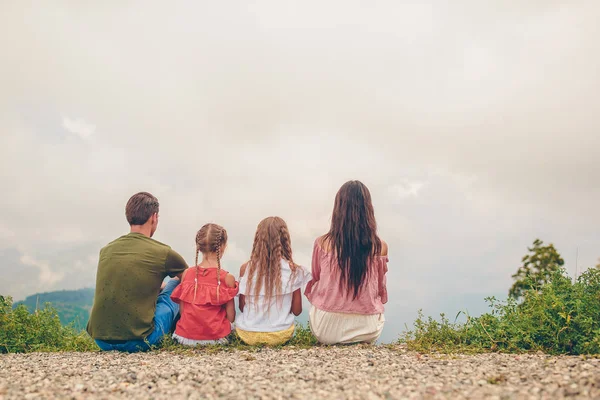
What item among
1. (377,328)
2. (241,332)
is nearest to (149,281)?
(241,332)

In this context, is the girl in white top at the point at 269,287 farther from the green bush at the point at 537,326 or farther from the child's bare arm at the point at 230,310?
the green bush at the point at 537,326

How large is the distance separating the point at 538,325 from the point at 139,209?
7.03 m

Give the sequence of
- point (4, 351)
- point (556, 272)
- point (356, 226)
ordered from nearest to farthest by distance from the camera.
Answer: point (356, 226), point (556, 272), point (4, 351)

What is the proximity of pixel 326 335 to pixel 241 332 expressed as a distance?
1447 mm

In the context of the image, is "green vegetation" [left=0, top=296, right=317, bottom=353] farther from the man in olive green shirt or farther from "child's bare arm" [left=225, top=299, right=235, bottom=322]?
"child's bare arm" [left=225, top=299, right=235, bottom=322]

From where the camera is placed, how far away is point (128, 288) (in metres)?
8.40

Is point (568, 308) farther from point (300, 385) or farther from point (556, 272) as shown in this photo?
point (300, 385)

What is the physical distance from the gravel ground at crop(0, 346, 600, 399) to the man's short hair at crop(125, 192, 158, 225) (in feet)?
7.75

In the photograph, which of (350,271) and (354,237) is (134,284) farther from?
(354,237)

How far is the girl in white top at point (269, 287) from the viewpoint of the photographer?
8.37m

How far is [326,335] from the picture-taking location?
338 inches

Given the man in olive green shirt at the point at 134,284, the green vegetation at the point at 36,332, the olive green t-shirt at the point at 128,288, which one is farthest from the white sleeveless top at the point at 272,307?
the green vegetation at the point at 36,332

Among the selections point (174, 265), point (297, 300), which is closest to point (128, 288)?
point (174, 265)

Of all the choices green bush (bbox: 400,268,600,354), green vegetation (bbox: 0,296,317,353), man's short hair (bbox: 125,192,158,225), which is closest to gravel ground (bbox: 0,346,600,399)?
green bush (bbox: 400,268,600,354)
